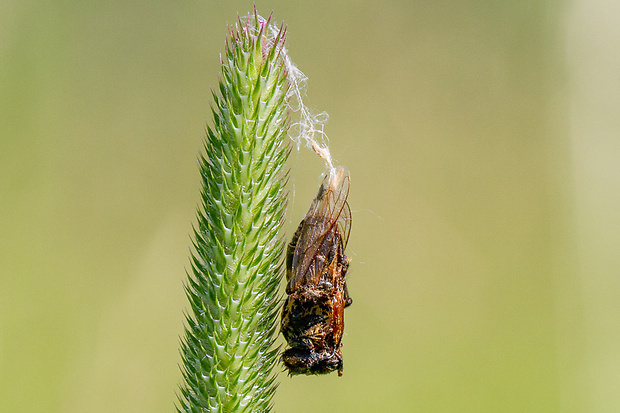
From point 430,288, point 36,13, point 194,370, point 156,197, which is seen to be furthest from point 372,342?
point 36,13

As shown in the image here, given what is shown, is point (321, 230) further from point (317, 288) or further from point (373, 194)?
point (373, 194)

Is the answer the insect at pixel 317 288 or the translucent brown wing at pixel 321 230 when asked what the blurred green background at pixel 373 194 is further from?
the translucent brown wing at pixel 321 230

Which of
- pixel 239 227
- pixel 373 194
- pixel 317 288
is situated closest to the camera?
pixel 239 227

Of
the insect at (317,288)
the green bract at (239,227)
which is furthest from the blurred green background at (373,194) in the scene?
the green bract at (239,227)

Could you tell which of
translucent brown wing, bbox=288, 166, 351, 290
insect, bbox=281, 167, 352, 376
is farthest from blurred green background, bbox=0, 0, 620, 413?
translucent brown wing, bbox=288, 166, 351, 290

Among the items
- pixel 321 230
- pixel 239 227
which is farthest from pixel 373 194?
pixel 239 227

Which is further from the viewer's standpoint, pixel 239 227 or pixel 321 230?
pixel 321 230

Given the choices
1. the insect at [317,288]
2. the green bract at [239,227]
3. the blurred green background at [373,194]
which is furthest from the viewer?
the blurred green background at [373,194]
